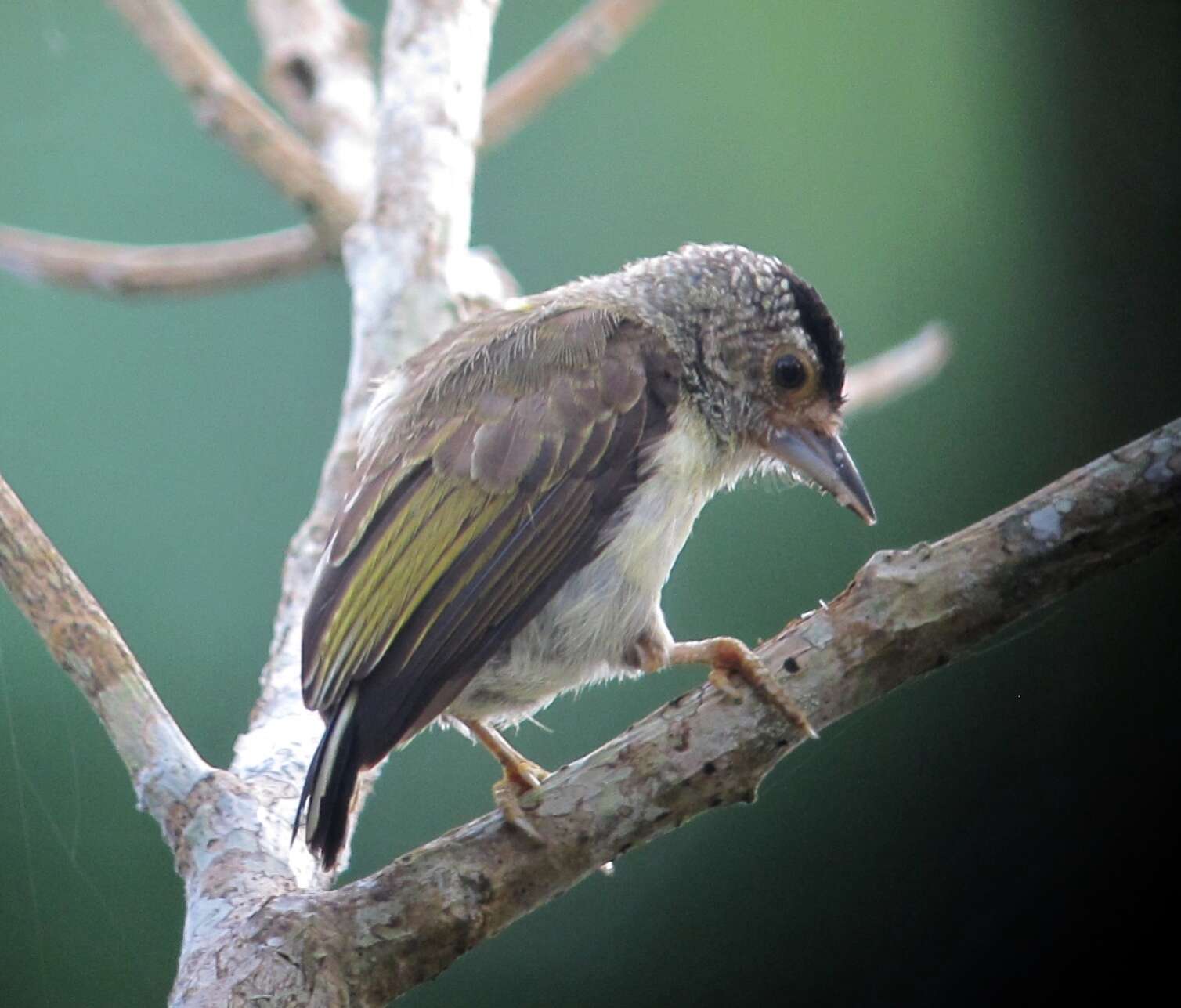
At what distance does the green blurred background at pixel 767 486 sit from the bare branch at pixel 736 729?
78cm

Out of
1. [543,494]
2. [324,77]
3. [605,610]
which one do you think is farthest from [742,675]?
[324,77]

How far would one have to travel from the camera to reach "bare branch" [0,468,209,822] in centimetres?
222

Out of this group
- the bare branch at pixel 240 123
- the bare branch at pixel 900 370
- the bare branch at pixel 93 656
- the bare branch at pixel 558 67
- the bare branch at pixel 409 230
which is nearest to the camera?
the bare branch at pixel 93 656

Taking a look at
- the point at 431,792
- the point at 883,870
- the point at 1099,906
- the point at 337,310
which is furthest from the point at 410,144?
the point at 1099,906

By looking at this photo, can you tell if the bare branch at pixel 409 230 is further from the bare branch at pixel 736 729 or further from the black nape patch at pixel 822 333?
the black nape patch at pixel 822 333

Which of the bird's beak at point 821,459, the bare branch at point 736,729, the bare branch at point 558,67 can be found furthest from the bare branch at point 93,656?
the bare branch at point 558,67

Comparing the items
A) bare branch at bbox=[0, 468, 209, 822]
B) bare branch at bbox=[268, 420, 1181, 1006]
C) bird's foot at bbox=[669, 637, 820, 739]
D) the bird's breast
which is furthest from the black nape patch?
bare branch at bbox=[0, 468, 209, 822]

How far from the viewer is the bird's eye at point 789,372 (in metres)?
2.89

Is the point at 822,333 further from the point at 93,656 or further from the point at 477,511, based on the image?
the point at 93,656

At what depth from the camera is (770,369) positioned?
289 cm

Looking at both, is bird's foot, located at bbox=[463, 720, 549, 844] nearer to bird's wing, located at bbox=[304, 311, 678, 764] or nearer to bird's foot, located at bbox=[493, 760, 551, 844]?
bird's foot, located at bbox=[493, 760, 551, 844]

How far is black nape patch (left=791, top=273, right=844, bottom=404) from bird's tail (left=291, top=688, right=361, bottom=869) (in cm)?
128

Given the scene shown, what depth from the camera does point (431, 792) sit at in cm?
414

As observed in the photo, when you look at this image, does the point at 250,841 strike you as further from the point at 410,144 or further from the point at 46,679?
the point at 410,144
